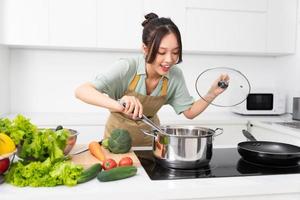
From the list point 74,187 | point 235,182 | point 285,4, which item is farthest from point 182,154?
point 285,4

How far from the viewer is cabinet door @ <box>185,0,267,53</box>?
2723 mm

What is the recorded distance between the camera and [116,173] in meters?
0.92

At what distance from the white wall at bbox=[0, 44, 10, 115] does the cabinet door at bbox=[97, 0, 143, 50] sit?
32.1 inches

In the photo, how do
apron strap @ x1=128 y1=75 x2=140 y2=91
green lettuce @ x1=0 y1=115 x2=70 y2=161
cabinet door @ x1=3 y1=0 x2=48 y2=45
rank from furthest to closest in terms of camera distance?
cabinet door @ x1=3 y1=0 x2=48 y2=45 < apron strap @ x1=128 y1=75 x2=140 y2=91 < green lettuce @ x1=0 y1=115 x2=70 y2=161

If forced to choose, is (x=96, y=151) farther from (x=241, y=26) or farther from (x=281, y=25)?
(x=281, y=25)

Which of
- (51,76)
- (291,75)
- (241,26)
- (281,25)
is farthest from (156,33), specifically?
(291,75)

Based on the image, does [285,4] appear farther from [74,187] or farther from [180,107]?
[74,187]

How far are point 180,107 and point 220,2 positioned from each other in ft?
4.74

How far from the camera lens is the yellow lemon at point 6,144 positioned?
2.88 feet

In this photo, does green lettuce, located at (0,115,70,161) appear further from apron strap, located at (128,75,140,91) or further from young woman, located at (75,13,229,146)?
apron strap, located at (128,75,140,91)

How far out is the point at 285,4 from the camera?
2.85 meters

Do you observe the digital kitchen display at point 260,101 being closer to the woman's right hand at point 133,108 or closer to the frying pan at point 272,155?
the frying pan at point 272,155

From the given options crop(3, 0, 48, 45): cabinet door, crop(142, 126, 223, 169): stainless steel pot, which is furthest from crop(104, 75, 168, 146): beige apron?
crop(3, 0, 48, 45): cabinet door

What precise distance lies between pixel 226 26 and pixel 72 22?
4.39 feet
